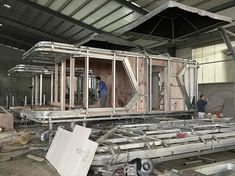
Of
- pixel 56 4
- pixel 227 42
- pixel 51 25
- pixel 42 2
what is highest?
pixel 42 2

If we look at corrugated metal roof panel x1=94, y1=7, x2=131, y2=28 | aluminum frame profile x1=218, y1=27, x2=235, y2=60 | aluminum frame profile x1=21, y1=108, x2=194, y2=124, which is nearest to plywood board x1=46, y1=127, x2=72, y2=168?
aluminum frame profile x1=21, y1=108, x2=194, y2=124

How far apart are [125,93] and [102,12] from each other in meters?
4.30

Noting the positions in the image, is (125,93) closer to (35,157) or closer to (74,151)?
(35,157)

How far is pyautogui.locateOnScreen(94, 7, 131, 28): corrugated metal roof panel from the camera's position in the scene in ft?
34.9

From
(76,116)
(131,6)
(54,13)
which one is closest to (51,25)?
(54,13)

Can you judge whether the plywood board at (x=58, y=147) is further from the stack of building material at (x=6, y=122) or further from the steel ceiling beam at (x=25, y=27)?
the steel ceiling beam at (x=25, y=27)

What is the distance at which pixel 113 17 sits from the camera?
37.8 ft

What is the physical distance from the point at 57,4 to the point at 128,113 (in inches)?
278

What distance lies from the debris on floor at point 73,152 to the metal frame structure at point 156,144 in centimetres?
17

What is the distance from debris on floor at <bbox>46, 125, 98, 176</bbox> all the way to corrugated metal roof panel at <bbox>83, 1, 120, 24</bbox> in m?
6.70

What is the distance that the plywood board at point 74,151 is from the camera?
161 inches

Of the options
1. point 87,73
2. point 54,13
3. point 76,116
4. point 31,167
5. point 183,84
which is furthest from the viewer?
point 54,13

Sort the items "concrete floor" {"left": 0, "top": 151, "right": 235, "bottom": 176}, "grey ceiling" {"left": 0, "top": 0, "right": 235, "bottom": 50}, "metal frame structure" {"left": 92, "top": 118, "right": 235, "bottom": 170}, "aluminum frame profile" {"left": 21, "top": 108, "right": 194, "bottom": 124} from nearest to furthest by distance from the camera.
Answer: "metal frame structure" {"left": 92, "top": 118, "right": 235, "bottom": 170}, "concrete floor" {"left": 0, "top": 151, "right": 235, "bottom": 176}, "aluminum frame profile" {"left": 21, "top": 108, "right": 194, "bottom": 124}, "grey ceiling" {"left": 0, "top": 0, "right": 235, "bottom": 50}

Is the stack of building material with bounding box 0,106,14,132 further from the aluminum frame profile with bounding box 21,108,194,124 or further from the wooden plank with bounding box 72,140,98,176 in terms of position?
the wooden plank with bounding box 72,140,98,176
